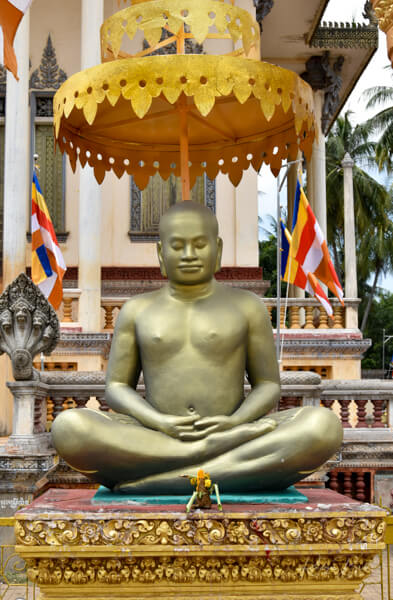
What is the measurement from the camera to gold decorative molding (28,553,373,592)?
4.22 meters

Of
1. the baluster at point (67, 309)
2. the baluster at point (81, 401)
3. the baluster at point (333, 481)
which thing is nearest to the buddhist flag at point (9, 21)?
the baluster at point (81, 401)

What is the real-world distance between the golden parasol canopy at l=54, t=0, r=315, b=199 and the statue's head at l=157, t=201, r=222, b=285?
651 millimetres

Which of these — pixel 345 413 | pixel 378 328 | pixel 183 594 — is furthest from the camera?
pixel 378 328

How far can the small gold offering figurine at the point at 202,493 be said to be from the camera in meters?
4.25

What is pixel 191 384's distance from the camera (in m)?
4.91

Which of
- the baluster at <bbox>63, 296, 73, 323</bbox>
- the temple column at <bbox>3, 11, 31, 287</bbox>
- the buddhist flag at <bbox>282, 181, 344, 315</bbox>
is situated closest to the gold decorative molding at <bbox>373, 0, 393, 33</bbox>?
the buddhist flag at <bbox>282, 181, 344, 315</bbox>

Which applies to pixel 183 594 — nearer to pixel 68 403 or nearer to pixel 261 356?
pixel 261 356

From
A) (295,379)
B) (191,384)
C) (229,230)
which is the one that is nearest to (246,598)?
(191,384)

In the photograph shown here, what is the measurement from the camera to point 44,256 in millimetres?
12141

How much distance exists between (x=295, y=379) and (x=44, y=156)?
970cm

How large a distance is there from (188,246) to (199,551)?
71.2 inches

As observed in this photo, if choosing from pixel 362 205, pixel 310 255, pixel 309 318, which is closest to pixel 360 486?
pixel 310 255

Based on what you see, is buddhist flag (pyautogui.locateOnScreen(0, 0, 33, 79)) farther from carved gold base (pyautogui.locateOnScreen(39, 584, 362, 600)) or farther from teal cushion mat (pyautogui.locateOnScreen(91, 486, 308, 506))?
carved gold base (pyautogui.locateOnScreen(39, 584, 362, 600))

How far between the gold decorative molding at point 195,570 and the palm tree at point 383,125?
36.0 metres
